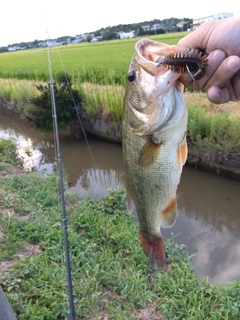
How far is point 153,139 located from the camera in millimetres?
1424

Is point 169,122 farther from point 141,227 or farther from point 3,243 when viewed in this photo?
point 3,243

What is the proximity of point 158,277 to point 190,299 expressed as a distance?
17.8 inches

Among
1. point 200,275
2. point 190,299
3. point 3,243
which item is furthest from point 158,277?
point 3,243

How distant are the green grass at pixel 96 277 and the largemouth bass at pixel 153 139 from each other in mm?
1618

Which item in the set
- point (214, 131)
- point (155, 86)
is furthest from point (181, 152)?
point (214, 131)

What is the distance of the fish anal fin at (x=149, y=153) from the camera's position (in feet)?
4.73

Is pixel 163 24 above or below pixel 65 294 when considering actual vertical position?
above

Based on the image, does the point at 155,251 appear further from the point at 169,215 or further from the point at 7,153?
the point at 7,153

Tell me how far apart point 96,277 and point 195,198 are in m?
3.41

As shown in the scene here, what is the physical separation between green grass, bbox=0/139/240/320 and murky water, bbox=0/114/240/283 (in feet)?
2.54

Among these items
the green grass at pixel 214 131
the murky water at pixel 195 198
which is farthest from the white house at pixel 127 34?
the green grass at pixel 214 131

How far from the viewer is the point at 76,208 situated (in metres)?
5.14

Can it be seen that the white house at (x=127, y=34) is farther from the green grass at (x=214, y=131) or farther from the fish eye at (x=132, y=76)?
the fish eye at (x=132, y=76)

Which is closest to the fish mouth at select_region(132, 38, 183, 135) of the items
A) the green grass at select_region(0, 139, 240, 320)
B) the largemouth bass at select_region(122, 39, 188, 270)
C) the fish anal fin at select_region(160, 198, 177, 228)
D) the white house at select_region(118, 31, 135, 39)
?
the largemouth bass at select_region(122, 39, 188, 270)
